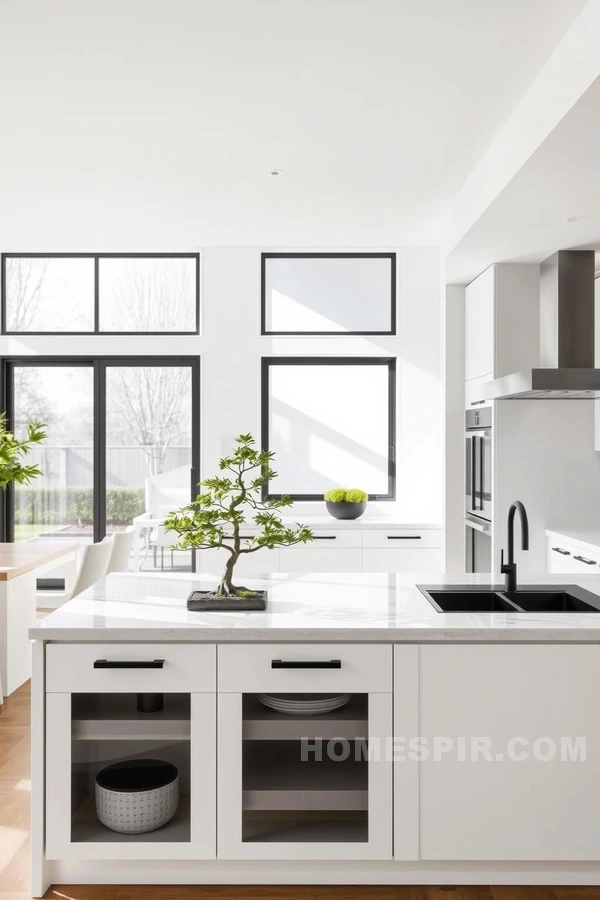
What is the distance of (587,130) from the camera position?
2.60 metres

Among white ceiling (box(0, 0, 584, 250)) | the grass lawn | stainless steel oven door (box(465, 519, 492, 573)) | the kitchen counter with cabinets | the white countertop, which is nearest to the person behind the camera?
the white countertop

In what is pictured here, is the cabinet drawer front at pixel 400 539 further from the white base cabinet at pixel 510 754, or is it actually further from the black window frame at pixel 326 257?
the white base cabinet at pixel 510 754

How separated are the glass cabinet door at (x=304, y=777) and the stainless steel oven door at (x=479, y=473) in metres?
2.59

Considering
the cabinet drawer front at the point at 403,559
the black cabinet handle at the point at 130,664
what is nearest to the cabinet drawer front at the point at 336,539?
the cabinet drawer front at the point at 403,559

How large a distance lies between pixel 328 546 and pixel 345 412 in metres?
1.20

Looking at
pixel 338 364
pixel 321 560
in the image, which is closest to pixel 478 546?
pixel 321 560

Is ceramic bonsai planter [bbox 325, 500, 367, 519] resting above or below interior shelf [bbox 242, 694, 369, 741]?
above

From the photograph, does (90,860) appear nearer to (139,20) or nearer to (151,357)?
(139,20)

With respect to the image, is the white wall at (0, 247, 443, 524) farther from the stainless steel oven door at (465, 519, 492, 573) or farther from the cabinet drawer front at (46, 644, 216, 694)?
the cabinet drawer front at (46, 644, 216, 694)

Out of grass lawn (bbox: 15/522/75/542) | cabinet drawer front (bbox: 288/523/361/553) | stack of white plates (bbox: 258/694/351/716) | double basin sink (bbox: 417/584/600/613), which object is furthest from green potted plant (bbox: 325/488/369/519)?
stack of white plates (bbox: 258/694/351/716)

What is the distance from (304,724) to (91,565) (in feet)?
7.31

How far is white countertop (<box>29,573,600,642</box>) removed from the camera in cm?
218

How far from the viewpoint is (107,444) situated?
6.15 meters

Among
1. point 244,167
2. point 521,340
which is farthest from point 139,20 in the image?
point 521,340
